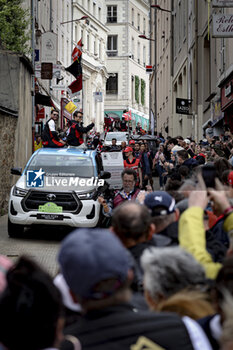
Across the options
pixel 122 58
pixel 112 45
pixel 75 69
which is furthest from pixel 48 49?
pixel 112 45

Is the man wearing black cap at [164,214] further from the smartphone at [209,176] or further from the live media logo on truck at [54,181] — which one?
the live media logo on truck at [54,181]

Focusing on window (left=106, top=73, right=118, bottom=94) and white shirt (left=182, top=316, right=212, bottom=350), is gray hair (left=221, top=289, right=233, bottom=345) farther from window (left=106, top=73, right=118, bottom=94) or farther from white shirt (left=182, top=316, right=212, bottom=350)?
window (left=106, top=73, right=118, bottom=94)

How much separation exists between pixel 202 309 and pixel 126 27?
91.1 m

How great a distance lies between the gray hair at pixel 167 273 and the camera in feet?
9.82

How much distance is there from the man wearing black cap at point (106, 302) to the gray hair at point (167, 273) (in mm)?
317

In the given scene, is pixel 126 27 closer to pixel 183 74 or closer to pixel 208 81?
pixel 183 74

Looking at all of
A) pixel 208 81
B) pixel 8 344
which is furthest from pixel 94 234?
pixel 208 81

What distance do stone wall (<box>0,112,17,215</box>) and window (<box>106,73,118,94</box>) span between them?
7325cm

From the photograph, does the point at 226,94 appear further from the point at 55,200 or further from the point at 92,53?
the point at 92,53

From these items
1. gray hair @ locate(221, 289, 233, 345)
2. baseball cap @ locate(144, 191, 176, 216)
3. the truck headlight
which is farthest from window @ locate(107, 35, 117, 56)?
gray hair @ locate(221, 289, 233, 345)

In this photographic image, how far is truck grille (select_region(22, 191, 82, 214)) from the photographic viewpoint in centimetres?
1322

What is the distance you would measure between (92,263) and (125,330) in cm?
27

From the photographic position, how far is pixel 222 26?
16906 millimetres

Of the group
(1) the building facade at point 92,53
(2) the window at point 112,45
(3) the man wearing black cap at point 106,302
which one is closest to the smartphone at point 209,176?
(3) the man wearing black cap at point 106,302
